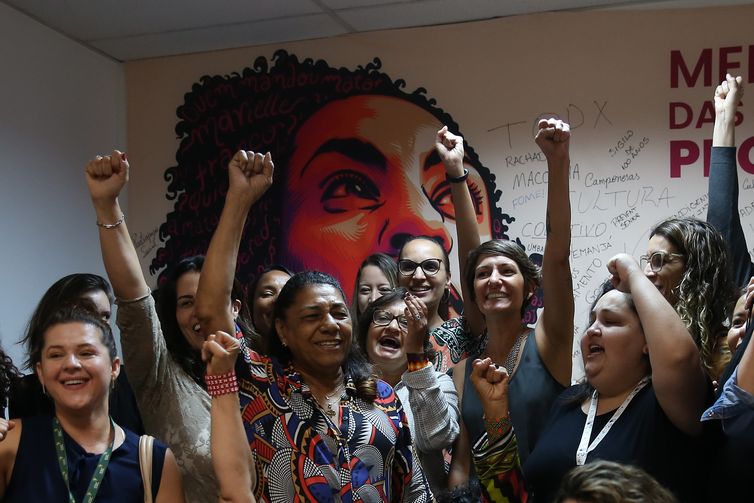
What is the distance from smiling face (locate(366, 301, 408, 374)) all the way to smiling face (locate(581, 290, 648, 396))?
0.92 m

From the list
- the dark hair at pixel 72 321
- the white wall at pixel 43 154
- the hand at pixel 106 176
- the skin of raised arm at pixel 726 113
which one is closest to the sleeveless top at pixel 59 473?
the dark hair at pixel 72 321

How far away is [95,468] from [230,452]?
29 cm

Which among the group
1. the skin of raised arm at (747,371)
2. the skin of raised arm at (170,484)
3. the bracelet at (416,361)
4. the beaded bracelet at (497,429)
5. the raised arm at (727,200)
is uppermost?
the raised arm at (727,200)

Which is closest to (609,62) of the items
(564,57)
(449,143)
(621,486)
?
(564,57)

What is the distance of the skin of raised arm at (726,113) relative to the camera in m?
2.65

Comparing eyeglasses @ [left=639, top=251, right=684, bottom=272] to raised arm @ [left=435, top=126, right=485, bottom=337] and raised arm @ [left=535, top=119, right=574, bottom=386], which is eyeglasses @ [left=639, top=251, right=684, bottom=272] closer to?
raised arm @ [left=535, top=119, right=574, bottom=386]

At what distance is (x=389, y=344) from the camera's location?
2936 mm

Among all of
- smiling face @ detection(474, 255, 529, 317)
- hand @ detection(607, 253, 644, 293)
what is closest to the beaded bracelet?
hand @ detection(607, 253, 644, 293)

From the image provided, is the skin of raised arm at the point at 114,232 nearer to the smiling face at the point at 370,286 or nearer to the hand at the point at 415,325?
the hand at the point at 415,325

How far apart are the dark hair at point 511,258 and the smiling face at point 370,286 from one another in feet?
1.90

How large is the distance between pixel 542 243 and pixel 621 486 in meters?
2.67

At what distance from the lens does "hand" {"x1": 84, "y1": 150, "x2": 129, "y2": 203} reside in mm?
2176

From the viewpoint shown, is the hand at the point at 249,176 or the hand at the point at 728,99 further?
the hand at the point at 728,99

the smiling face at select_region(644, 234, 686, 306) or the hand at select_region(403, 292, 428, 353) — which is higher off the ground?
the smiling face at select_region(644, 234, 686, 306)
